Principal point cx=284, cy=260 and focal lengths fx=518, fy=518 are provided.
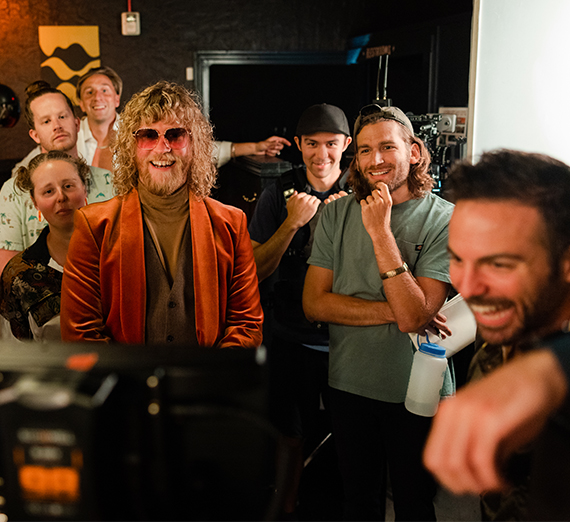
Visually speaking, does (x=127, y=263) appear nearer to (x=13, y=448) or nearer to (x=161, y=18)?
(x=13, y=448)

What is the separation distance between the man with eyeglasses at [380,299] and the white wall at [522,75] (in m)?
0.36

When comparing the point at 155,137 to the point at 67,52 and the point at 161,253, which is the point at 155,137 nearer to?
the point at 161,253

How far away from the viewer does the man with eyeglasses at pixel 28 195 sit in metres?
2.07

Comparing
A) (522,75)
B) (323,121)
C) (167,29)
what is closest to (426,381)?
(522,75)

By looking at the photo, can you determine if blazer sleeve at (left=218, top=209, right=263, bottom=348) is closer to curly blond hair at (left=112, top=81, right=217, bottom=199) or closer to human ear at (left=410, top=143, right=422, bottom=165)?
curly blond hair at (left=112, top=81, right=217, bottom=199)

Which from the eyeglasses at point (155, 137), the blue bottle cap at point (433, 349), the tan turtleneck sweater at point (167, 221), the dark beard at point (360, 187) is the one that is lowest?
the blue bottle cap at point (433, 349)

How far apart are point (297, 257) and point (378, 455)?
85cm

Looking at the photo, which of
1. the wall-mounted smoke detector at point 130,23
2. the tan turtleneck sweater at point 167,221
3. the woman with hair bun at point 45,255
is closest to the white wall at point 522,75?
the tan turtleneck sweater at point 167,221

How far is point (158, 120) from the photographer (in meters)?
1.56

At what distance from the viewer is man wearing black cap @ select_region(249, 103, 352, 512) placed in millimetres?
2062

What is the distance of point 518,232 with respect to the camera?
682 millimetres

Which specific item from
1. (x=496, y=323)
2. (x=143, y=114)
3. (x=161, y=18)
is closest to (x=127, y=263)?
(x=143, y=114)

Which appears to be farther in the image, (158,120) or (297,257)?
(297,257)

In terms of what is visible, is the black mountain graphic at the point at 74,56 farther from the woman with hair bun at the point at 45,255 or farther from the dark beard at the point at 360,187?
the dark beard at the point at 360,187
